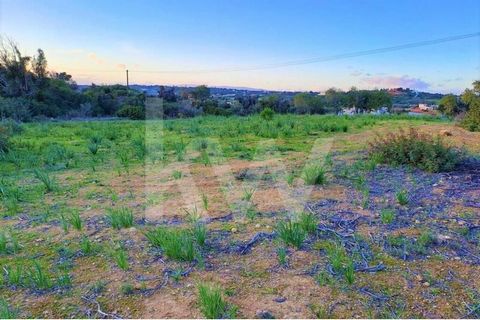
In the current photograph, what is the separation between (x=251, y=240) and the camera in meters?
2.95

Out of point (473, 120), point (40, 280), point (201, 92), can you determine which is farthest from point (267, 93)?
point (40, 280)

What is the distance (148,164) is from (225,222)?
309cm

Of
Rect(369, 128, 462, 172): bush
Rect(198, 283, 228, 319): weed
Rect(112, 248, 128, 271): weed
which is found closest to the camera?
Rect(198, 283, 228, 319): weed

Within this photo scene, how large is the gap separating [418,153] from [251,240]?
3.25 m

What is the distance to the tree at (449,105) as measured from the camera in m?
21.4

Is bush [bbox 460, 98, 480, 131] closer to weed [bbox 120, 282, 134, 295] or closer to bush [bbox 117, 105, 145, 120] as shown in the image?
weed [bbox 120, 282, 134, 295]

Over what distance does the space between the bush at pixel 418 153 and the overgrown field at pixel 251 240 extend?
2cm

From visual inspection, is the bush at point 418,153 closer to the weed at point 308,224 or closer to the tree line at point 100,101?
the weed at point 308,224

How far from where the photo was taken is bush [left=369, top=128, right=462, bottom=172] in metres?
4.75

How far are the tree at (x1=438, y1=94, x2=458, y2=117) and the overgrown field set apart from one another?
18949 millimetres

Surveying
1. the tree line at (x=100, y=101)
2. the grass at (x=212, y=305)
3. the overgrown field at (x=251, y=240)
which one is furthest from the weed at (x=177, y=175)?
the tree line at (x=100, y=101)

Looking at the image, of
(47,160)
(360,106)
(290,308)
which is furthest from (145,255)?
(360,106)

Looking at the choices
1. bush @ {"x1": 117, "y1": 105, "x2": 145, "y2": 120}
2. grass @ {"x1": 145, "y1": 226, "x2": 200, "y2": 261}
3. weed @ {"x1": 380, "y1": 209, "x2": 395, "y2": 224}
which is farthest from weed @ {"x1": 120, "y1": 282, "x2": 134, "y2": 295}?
bush @ {"x1": 117, "y1": 105, "x2": 145, "y2": 120}

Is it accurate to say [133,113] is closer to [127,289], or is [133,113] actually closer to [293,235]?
[293,235]
